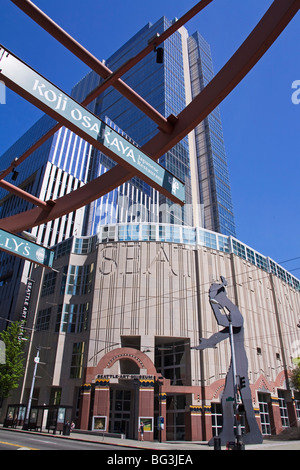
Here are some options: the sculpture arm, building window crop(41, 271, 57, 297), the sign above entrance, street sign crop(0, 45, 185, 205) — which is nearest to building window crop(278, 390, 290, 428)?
the sign above entrance

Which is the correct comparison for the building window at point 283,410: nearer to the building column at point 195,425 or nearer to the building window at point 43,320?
the building column at point 195,425

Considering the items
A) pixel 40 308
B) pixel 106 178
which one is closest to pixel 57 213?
pixel 106 178

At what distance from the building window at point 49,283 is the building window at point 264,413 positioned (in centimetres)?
3075

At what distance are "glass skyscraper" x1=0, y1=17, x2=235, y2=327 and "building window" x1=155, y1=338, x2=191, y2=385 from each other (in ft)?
89.2

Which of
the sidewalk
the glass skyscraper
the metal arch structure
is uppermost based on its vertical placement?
the glass skyscraper

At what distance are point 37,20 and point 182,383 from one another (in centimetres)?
3979

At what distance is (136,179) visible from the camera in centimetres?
9606

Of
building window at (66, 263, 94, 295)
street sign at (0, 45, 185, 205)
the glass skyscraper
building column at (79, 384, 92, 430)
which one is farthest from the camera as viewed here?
the glass skyscraper

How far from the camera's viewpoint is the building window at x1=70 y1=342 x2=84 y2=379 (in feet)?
127

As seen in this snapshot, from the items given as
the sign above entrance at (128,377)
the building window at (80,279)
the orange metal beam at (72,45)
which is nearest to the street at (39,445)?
the sign above entrance at (128,377)

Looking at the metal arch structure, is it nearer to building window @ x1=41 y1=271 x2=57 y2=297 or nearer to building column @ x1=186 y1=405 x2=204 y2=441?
building column @ x1=186 y1=405 x2=204 y2=441

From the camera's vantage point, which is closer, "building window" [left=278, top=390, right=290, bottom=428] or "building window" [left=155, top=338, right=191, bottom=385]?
"building window" [left=155, top=338, right=191, bottom=385]
